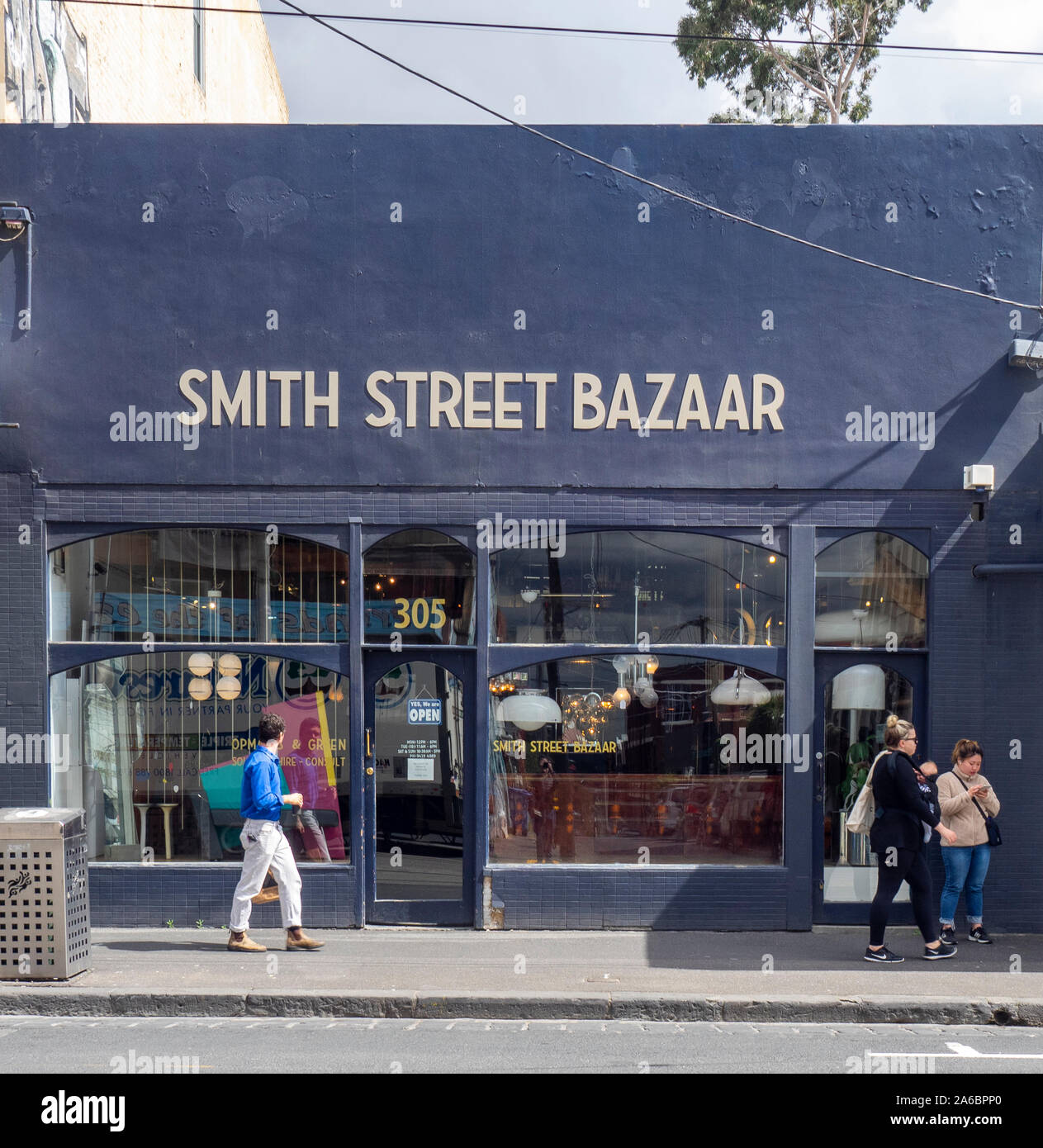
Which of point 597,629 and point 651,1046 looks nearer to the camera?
point 651,1046

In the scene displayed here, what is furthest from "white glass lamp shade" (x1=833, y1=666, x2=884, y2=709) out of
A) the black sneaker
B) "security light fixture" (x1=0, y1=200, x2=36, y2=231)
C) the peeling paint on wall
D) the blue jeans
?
the peeling paint on wall

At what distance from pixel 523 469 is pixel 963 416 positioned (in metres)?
3.81

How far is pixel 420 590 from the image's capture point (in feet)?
33.7

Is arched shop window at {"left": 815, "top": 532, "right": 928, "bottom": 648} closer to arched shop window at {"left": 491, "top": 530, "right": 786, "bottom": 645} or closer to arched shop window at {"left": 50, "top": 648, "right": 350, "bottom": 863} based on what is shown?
arched shop window at {"left": 491, "top": 530, "right": 786, "bottom": 645}

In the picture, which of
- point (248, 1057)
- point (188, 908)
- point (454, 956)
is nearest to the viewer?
point (248, 1057)

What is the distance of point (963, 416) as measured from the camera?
10.3 meters

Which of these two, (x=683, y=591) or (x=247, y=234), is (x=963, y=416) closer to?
(x=683, y=591)

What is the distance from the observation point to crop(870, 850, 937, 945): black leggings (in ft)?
29.5

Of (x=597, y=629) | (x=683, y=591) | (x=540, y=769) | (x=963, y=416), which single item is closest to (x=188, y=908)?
(x=540, y=769)

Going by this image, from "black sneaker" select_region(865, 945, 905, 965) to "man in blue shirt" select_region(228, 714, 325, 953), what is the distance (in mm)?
4196

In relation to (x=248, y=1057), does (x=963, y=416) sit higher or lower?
higher

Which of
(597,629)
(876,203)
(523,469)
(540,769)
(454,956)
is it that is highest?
(876,203)

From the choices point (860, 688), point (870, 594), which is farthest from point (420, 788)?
point (870, 594)

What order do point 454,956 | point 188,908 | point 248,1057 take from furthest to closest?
point 188,908, point 454,956, point 248,1057
